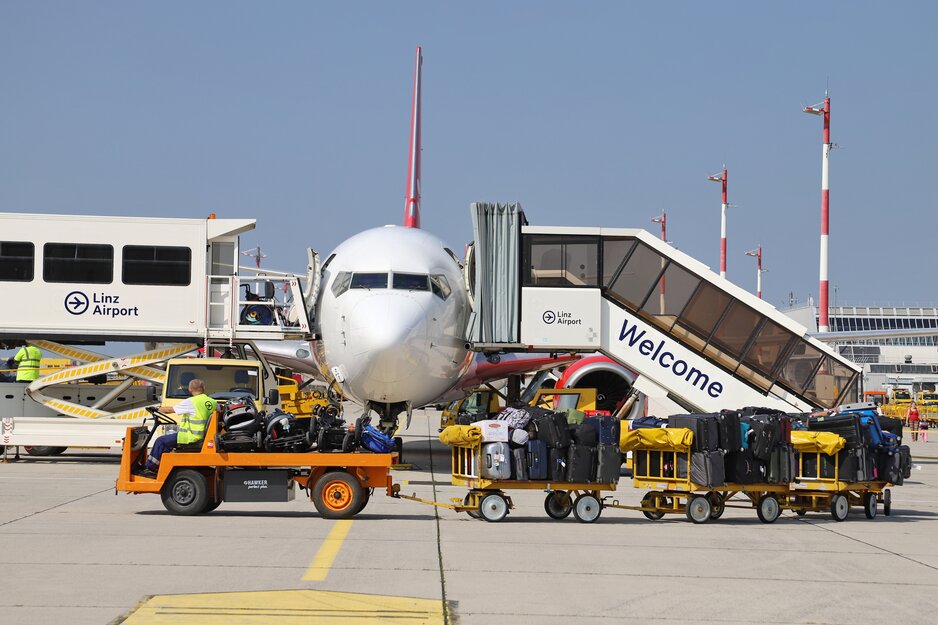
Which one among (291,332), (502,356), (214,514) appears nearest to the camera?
(214,514)

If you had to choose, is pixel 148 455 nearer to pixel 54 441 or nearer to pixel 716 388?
pixel 54 441

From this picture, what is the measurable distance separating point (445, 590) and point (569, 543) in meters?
3.07

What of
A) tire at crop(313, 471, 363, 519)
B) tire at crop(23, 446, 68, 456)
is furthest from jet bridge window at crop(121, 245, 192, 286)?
tire at crop(313, 471, 363, 519)

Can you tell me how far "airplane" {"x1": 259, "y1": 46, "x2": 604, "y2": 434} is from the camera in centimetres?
1845

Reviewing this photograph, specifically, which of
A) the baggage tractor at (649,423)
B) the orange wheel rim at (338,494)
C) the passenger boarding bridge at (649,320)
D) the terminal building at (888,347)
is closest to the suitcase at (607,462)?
the baggage tractor at (649,423)

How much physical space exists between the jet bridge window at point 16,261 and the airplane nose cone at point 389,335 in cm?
756

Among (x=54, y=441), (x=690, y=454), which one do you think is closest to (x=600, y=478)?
(x=690, y=454)

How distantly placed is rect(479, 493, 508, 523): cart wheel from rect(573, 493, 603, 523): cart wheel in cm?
86

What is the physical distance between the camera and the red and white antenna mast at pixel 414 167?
32.3 metres

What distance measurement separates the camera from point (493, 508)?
1313 centimetres

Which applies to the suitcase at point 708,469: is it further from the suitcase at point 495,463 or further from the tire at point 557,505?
the suitcase at point 495,463

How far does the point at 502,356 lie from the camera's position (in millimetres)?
25359

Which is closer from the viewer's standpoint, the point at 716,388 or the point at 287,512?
the point at 287,512

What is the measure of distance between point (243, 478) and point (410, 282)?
719 cm
